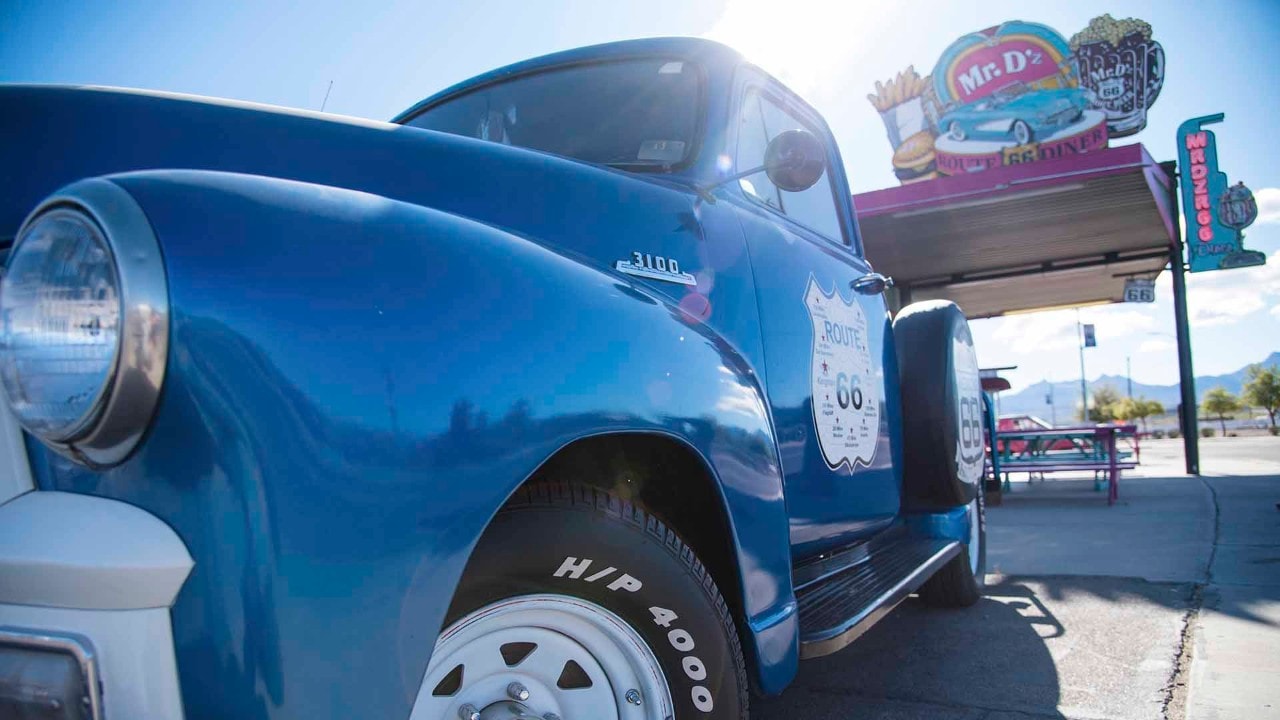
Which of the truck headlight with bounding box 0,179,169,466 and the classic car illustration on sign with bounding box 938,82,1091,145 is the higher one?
the classic car illustration on sign with bounding box 938,82,1091,145

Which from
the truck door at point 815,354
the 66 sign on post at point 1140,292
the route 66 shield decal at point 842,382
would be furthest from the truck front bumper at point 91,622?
the 66 sign on post at point 1140,292

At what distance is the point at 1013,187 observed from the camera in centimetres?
1149

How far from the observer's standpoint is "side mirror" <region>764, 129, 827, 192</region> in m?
2.28

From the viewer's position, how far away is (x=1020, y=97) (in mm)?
16047

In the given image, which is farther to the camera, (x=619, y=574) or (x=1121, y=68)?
(x=1121, y=68)

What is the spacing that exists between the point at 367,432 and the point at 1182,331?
15814mm

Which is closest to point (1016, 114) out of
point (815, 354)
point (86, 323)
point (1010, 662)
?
point (1010, 662)

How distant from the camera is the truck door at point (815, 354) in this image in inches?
99.0

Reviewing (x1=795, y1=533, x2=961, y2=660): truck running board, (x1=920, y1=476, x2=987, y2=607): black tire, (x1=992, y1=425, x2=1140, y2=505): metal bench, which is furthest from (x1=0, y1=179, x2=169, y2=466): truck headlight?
(x1=992, y1=425, x2=1140, y2=505): metal bench

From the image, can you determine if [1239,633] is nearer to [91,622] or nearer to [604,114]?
[604,114]

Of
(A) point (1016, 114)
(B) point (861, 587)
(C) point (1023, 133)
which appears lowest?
(B) point (861, 587)

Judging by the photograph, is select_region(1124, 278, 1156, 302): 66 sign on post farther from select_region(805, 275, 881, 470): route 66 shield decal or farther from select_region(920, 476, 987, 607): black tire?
select_region(805, 275, 881, 470): route 66 shield decal

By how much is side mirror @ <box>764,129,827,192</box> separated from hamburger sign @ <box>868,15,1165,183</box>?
45.2 ft

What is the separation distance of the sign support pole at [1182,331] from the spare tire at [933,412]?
11.7 meters
